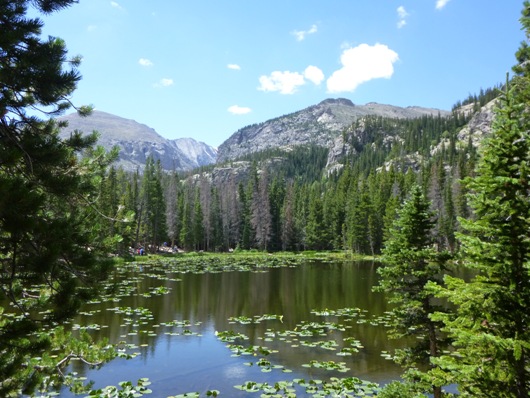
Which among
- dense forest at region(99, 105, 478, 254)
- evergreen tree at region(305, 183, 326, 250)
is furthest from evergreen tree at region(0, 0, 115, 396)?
evergreen tree at region(305, 183, 326, 250)

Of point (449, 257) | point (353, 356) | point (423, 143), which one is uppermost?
point (423, 143)

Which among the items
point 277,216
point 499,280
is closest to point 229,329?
point 499,280

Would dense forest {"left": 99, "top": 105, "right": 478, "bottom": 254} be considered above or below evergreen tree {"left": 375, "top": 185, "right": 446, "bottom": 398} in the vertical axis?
above

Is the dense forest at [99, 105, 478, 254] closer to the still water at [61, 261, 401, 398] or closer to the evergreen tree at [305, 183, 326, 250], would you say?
the evergreen tree at [305, 183, 326, 250]

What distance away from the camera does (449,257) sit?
12719 millimetres

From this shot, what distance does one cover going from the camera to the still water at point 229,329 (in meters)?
14.8

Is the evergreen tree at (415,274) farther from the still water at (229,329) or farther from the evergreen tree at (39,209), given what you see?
the evergreen tree at (39,209)

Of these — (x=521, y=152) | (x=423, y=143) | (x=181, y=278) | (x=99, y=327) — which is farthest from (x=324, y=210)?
(x=423, y=143)

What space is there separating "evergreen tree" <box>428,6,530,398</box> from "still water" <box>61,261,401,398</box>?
8477 mm

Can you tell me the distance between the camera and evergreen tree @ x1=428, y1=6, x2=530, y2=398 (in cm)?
651

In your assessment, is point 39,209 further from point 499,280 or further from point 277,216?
point 277,216

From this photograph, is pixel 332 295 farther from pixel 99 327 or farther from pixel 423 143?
pixel 423 143

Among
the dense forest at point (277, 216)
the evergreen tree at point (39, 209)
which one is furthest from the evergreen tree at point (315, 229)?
the evergreen tree at point (39, 209)

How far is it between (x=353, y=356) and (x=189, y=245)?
73355 mm
